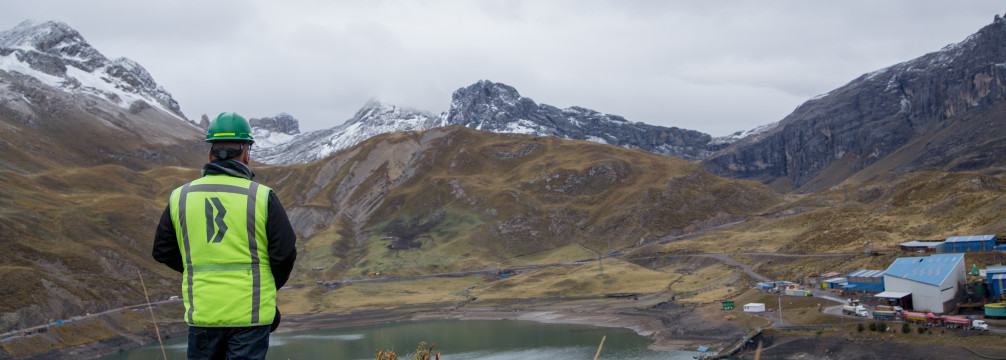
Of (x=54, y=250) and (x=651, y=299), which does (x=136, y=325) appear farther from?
(x=651, y=299)

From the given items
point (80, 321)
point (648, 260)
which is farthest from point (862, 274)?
point (80, 321)

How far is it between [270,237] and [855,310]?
210 feet

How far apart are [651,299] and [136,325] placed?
7088cm

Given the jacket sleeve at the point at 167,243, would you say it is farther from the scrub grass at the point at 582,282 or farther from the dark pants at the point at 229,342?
the scrub grass at the point at 582,282

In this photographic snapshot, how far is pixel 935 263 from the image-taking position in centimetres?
6109

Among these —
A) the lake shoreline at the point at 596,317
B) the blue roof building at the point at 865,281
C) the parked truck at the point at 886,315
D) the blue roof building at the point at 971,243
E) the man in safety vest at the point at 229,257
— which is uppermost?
the man in safety vest at the point at 229,257

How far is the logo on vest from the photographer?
534cm

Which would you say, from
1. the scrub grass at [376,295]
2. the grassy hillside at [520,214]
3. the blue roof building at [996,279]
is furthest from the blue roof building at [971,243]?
the grassy hillside at [520,214]

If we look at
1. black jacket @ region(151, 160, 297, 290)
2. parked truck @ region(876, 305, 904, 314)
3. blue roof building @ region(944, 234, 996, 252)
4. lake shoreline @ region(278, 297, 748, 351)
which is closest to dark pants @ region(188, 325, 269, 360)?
black jacket @ region(151, 160, 297, 290)

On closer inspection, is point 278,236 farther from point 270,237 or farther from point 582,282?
point 582,282

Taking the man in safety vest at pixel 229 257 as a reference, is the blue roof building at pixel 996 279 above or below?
below

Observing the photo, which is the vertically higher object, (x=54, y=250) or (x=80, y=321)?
(x=54, y=250)

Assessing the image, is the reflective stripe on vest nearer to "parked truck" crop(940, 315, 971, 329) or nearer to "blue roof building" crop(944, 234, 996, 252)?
"parked truck" crop(940, 315, 971, 329)

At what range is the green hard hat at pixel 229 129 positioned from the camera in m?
5.83
